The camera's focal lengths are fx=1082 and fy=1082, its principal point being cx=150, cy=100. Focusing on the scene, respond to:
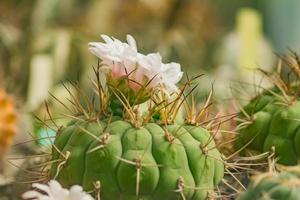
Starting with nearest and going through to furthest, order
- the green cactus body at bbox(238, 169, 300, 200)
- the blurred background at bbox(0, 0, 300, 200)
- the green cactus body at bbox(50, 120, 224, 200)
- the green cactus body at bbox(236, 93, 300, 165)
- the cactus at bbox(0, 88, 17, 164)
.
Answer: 1. the green cactus body at bbox(238, 169, 300, 200)
2. the green cactus body at bbox(50, 120, 224, 200)
3. the green cactus body at bbox(236, 93, 300, 165)
4. the cactus at bbox(0, 88, 17, 164)
5. the blurred background at bbox(0, 0, 300, 200)

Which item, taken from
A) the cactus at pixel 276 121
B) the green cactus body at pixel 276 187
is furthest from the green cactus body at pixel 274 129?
the green cactus body at pixel 276 187

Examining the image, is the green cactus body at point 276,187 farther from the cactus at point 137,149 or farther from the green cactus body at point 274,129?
the green cactus body at point 274,129

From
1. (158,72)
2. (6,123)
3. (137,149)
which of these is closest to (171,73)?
(158,72)

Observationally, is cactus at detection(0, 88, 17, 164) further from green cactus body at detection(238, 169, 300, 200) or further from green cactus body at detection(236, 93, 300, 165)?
green cactus body at detection(238, 169, 300, 200)

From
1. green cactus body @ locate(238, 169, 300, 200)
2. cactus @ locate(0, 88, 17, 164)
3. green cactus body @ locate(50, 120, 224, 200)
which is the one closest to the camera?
green cactus body @ locate(238, 169, 300, 200)

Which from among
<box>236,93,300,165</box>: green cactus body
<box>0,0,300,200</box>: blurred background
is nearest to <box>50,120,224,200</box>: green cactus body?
<box>236,93,300,165</box>: green cactus body

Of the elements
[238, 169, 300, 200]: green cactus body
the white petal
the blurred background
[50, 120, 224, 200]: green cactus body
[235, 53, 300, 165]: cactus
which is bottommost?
[238, 169, 300, 200]: green cactus body

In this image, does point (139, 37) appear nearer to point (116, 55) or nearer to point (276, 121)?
point (276, 121)
